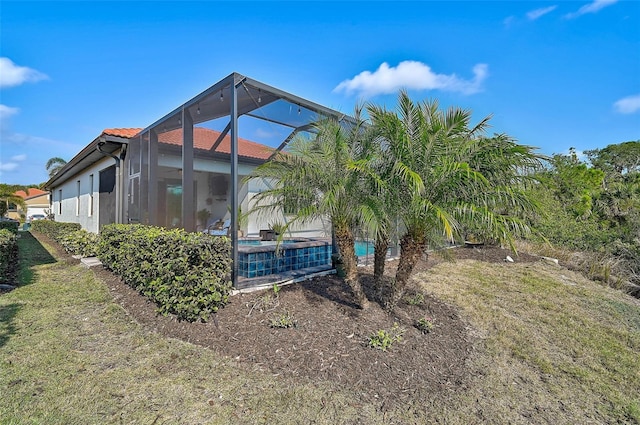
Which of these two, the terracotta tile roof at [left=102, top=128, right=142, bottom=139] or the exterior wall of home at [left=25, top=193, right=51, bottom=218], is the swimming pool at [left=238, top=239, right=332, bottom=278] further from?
the exterior wall of home at [left=25, top=193, right=51, bottom=218]

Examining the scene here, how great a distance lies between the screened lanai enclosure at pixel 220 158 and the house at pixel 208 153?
0.02 m

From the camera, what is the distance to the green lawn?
2770mm

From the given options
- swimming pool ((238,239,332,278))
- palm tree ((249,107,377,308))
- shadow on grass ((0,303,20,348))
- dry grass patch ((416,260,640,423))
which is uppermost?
palm tree ((249,107,377,308))

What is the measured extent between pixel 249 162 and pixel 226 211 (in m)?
1.42

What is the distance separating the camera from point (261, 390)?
3092mm

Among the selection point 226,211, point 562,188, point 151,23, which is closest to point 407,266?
point 226,211

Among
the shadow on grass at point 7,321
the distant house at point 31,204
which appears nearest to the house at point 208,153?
the shadow on grass at point 7,321

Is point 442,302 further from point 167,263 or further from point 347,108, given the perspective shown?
point 167,263

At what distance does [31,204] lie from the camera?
45.7 meters

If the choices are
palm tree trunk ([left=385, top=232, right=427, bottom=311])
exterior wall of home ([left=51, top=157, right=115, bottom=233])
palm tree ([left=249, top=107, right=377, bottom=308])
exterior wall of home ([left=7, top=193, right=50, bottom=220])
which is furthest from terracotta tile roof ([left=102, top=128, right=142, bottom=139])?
exterior wall of home ([left=7, top=193, right=50, bottom=220])

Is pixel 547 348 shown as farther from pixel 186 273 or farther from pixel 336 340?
pixel 186 273

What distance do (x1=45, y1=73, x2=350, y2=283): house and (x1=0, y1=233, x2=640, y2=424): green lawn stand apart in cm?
216

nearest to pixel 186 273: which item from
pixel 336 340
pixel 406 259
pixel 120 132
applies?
pixel 336 340

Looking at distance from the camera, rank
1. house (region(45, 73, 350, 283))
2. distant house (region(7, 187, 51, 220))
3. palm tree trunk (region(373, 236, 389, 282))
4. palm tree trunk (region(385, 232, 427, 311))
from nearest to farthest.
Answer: palm tree trunk (region(385, 232, 427, 311)) → palm tree trunk (region(373, 236, 389, 282)) → house (region(45, 73, 350, 283)) → distant house (region(7, 187, 51, 220))
